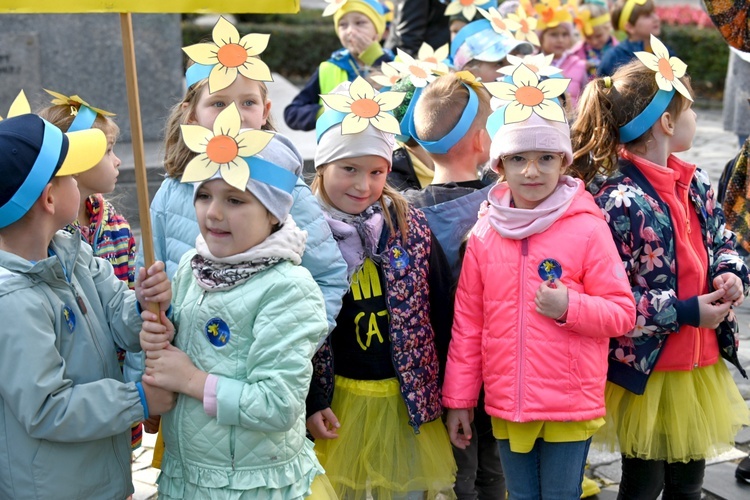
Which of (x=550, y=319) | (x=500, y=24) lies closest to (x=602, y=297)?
(x=550, y=319)

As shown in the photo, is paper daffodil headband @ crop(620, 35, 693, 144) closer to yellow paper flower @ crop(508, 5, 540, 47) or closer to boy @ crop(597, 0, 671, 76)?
yellow paper flower @ crop(508, 5, 540, 47)

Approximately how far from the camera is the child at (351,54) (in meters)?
6.23

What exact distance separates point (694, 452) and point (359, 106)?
174 centimetres

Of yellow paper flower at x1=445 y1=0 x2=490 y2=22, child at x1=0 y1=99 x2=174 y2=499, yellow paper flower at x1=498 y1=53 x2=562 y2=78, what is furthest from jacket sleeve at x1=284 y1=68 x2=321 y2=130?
child at x1=0 y1=99 x2=174 y2=499

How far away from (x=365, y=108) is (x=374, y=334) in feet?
2.54

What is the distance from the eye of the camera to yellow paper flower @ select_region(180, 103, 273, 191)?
8.16ft

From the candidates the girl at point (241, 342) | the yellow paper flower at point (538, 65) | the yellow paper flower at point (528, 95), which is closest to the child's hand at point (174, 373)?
the girl at point (241, 342)

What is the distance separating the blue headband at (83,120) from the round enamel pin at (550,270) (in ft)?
5.80

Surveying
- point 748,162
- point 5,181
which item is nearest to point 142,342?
point 5,181

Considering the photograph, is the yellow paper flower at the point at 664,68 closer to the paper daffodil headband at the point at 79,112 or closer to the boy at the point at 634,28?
the paper daffodil headband at the point at 79,112

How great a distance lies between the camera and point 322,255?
299cm

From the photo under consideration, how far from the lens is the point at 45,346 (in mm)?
2469

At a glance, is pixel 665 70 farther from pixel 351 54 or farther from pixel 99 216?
pixel 351 54

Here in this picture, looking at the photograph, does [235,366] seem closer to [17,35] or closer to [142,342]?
[142,342]
